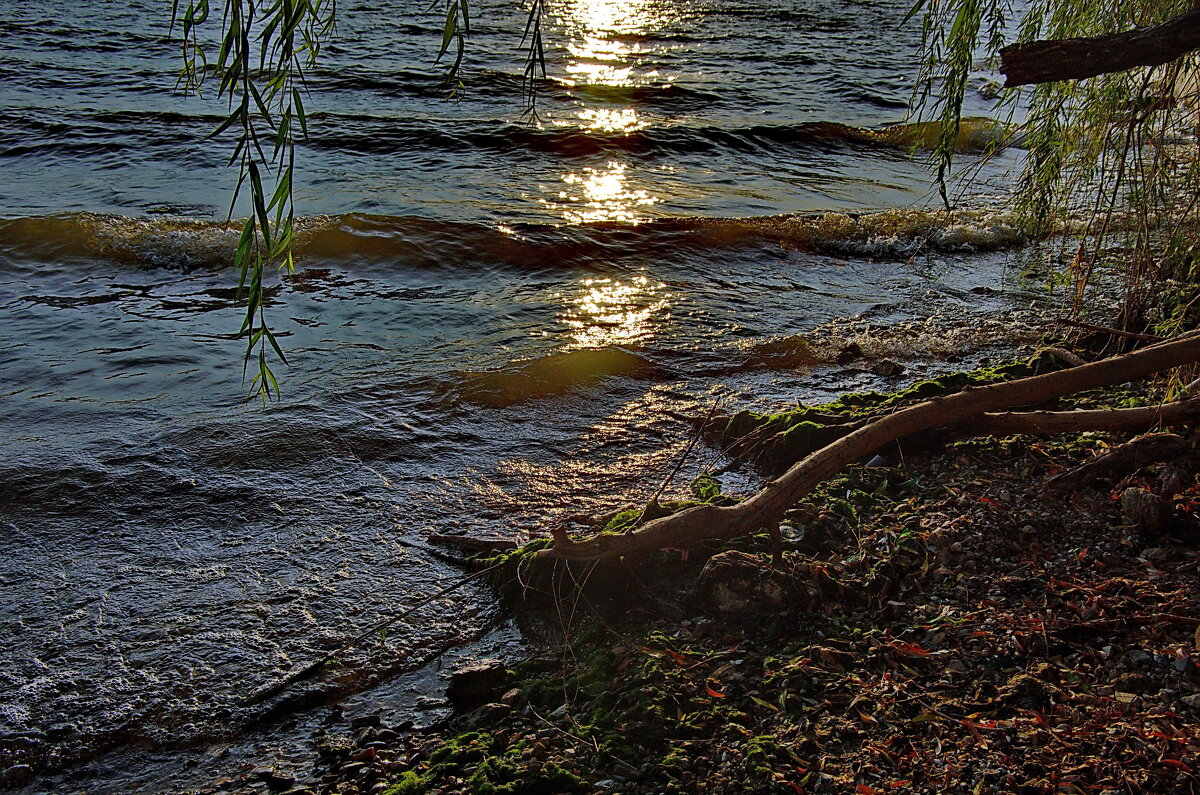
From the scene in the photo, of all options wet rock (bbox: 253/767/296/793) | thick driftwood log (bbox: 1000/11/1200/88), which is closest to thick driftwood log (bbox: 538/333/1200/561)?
wet rock (bbox: 253/767/296/793)

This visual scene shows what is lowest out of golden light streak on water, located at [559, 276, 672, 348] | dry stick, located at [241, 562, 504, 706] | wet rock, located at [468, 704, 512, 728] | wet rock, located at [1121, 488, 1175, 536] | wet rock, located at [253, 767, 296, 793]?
wet rock, located at [253, 767, 296, 793]

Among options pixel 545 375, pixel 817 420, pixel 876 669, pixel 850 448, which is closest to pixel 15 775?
pixel 876 669

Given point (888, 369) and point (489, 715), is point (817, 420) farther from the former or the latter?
point (489, 715)

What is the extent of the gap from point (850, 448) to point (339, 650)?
2.50 m

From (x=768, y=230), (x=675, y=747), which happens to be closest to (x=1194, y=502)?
(x=675, y=747)

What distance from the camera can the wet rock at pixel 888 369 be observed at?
6.58m

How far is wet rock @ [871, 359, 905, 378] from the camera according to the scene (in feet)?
21.6

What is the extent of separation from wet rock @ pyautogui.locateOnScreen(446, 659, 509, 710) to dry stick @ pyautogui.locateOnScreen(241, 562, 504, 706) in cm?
42

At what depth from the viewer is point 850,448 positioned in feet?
13.5

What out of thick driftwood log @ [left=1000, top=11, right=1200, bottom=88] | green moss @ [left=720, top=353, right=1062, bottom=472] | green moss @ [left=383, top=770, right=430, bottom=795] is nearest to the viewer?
green moss @ [left=383, top=770, right=430, bottom=795]

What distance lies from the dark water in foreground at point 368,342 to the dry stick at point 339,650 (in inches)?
2.6

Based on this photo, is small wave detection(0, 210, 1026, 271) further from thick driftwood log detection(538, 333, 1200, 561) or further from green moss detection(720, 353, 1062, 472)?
thick driftwood log detection(538, 333, 1200, 561)

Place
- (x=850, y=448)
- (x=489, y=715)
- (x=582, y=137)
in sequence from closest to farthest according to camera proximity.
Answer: (x=489, y=715) → (x=850, y=448) → (x=582, y=137)

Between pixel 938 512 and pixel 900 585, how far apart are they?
61 cm
